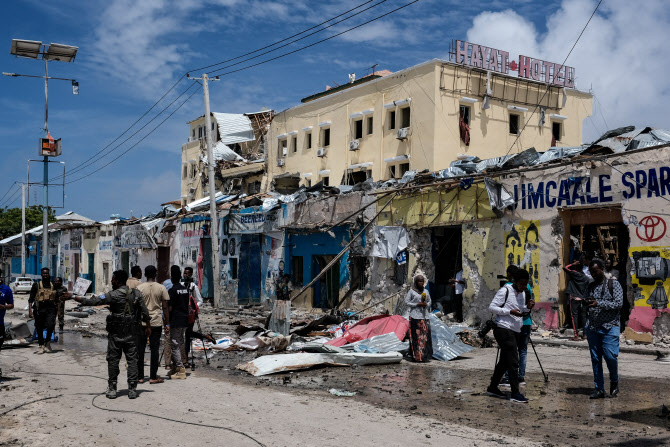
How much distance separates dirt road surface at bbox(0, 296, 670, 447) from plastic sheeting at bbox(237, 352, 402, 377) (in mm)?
221

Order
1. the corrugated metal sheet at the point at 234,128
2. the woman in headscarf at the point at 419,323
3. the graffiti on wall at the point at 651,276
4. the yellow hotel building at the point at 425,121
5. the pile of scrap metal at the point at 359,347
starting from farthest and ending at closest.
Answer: the corrugated metal sheet at the point at 234,128 < the yellow hotel building at the point at 425,121 < the graffiti on wall at the point at 651,276 < the woman in headscarf at the point at 419,323 < the pile of scrap metal at the point at 359,347

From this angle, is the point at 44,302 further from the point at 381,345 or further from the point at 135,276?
the point at 381,345

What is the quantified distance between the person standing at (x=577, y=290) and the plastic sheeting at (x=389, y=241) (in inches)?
245

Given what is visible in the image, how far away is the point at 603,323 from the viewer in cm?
862

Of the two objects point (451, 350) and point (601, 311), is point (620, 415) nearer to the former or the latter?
point (601, 311)

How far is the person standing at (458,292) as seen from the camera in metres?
18.9

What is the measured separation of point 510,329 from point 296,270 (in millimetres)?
18453

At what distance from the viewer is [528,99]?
124 feet

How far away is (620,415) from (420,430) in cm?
254

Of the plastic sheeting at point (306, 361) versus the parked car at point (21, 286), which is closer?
the plastic sheeting at point (306, 361)

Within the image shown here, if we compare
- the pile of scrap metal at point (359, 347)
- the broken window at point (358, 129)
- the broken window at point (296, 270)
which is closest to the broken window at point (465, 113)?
the broken window at point (358, 129)

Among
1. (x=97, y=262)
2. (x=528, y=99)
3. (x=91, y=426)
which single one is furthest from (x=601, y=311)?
(x=97, y=262)

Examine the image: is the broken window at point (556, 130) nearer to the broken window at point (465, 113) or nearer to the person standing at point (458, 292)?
the broken window at point (465, 113)

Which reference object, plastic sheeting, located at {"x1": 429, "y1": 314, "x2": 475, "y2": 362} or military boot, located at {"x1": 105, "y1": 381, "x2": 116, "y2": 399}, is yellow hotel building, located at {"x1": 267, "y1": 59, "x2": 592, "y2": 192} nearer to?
plastic sheeting, located at {"x1": 429, "y1": 314, "x2": 475, "y2": 362}
